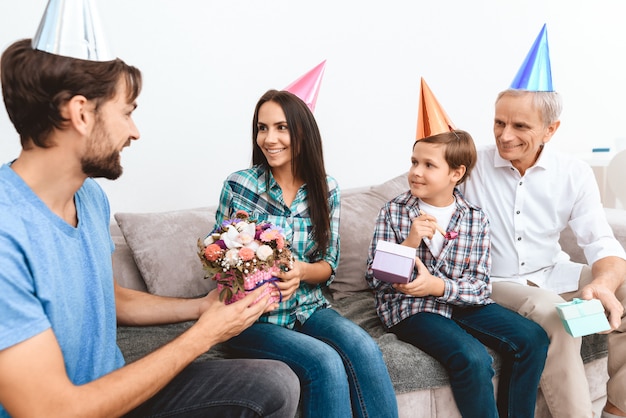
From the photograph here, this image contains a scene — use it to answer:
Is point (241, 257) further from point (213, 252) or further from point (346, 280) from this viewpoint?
point (346, 280)

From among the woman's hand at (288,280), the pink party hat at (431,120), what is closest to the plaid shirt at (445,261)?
the pink party hat at (431,120)

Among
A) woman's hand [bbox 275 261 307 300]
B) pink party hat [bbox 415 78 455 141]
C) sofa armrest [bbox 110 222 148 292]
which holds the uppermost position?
pink party hat [bbox 415 78 455 141]

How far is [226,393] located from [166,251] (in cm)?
95

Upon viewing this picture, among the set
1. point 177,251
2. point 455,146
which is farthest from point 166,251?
point 455,146

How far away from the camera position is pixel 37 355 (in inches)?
42.4

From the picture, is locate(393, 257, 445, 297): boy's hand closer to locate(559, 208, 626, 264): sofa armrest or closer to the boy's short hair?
the boy's short hair

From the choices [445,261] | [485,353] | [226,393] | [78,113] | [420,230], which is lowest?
[485,353]

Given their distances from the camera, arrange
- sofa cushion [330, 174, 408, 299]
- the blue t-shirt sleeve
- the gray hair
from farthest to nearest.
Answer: sofa cushion [330, 174, 408, 299] → the gray hair → the blue t-shirt sleeve

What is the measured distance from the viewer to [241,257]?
1567 mm

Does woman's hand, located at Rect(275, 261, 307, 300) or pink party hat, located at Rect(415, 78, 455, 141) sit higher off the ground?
pink party hat, located at Rect(415, 78, 455, 141)

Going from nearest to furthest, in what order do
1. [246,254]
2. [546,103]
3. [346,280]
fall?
[246,254] < [546,103] < [346,280]

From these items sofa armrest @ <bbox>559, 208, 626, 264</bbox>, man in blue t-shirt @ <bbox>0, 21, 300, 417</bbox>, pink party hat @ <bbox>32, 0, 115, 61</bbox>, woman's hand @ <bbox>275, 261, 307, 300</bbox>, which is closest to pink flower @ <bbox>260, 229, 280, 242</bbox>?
woman's hand @ <bbox>275, 261, 307, 300</bbox>

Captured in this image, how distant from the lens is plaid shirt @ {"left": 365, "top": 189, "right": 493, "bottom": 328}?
81.0 inches

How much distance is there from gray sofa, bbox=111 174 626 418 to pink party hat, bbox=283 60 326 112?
548 mm
